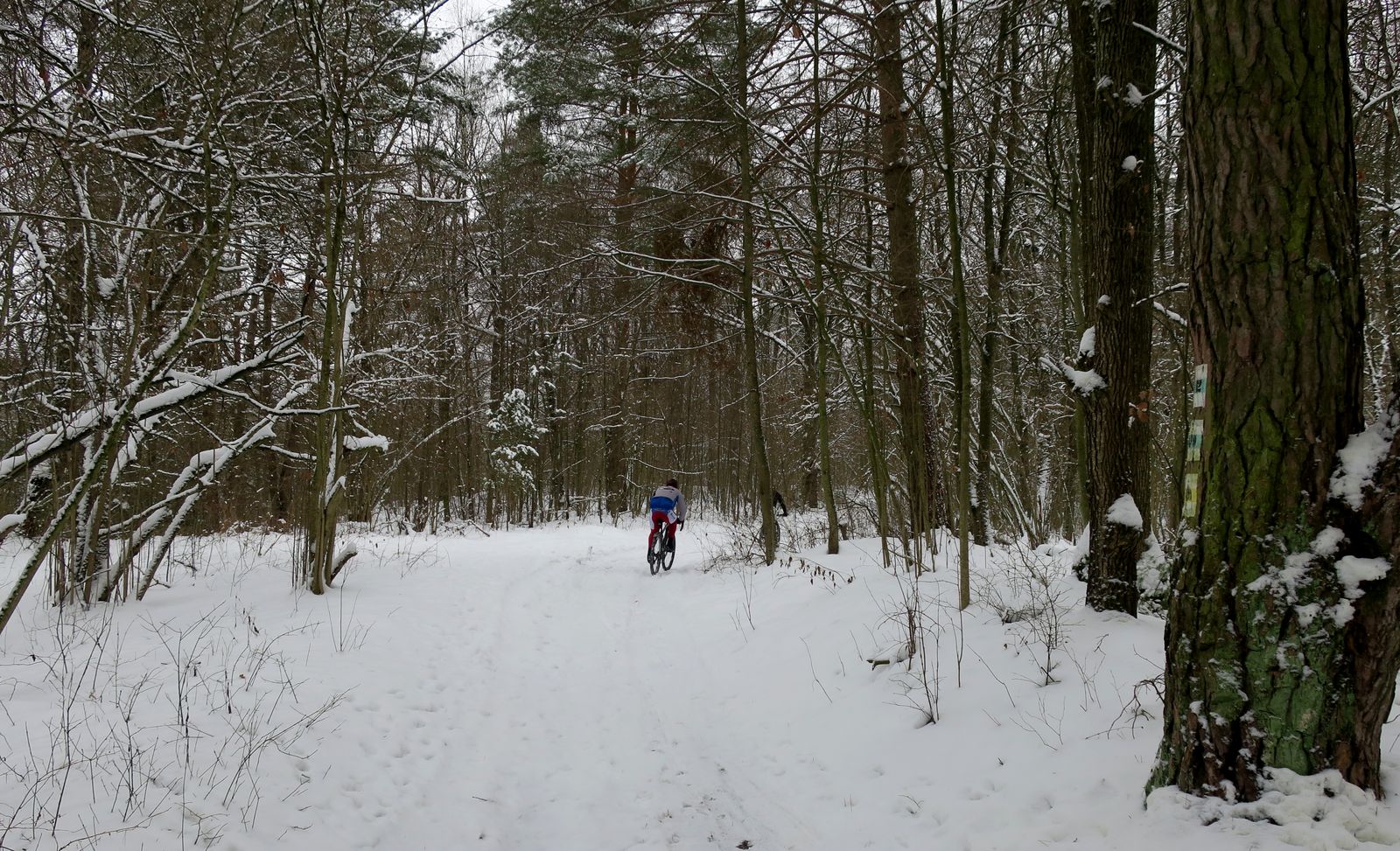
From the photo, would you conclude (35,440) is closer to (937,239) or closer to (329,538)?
(329,538)

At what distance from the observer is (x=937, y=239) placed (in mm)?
10656

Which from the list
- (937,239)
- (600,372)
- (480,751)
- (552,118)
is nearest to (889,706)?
(480,751)

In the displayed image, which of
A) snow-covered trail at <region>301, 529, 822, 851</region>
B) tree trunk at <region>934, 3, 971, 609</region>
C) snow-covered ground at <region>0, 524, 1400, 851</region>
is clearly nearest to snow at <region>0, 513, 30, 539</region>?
snow-covered ground at <region>0, 524, 1400, 851</region>

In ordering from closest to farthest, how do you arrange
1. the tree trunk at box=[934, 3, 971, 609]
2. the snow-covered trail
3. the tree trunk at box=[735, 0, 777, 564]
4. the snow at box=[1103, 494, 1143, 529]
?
the snow-covered trail → the snow at box=[1103, 494, 1143, 529] → the tree trunk at box=[934, 3, 971, 609] → the tree trunk at box=[735, 0, 777, 564]

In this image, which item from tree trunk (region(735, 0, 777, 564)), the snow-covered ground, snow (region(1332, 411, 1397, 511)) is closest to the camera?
snow (region(1332, 411, 1397, 511))

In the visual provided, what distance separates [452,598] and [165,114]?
5.41m

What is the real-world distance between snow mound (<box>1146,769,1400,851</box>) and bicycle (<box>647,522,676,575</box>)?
29.7 feet

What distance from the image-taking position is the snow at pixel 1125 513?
4297 mm

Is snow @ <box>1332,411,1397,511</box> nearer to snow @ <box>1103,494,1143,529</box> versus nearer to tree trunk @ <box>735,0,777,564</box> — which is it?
snow @ <box>1103,494,1143,529</box>

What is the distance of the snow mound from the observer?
83.1 inches

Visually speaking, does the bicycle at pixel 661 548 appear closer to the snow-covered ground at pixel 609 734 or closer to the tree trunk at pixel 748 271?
the tree trunk at pixel 748 271

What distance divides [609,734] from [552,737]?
38 centimetres

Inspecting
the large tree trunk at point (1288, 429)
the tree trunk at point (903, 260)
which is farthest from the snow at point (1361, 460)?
the tree trunk at point (903, 260)

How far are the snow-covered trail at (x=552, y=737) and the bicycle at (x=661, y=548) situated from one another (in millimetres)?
3020
